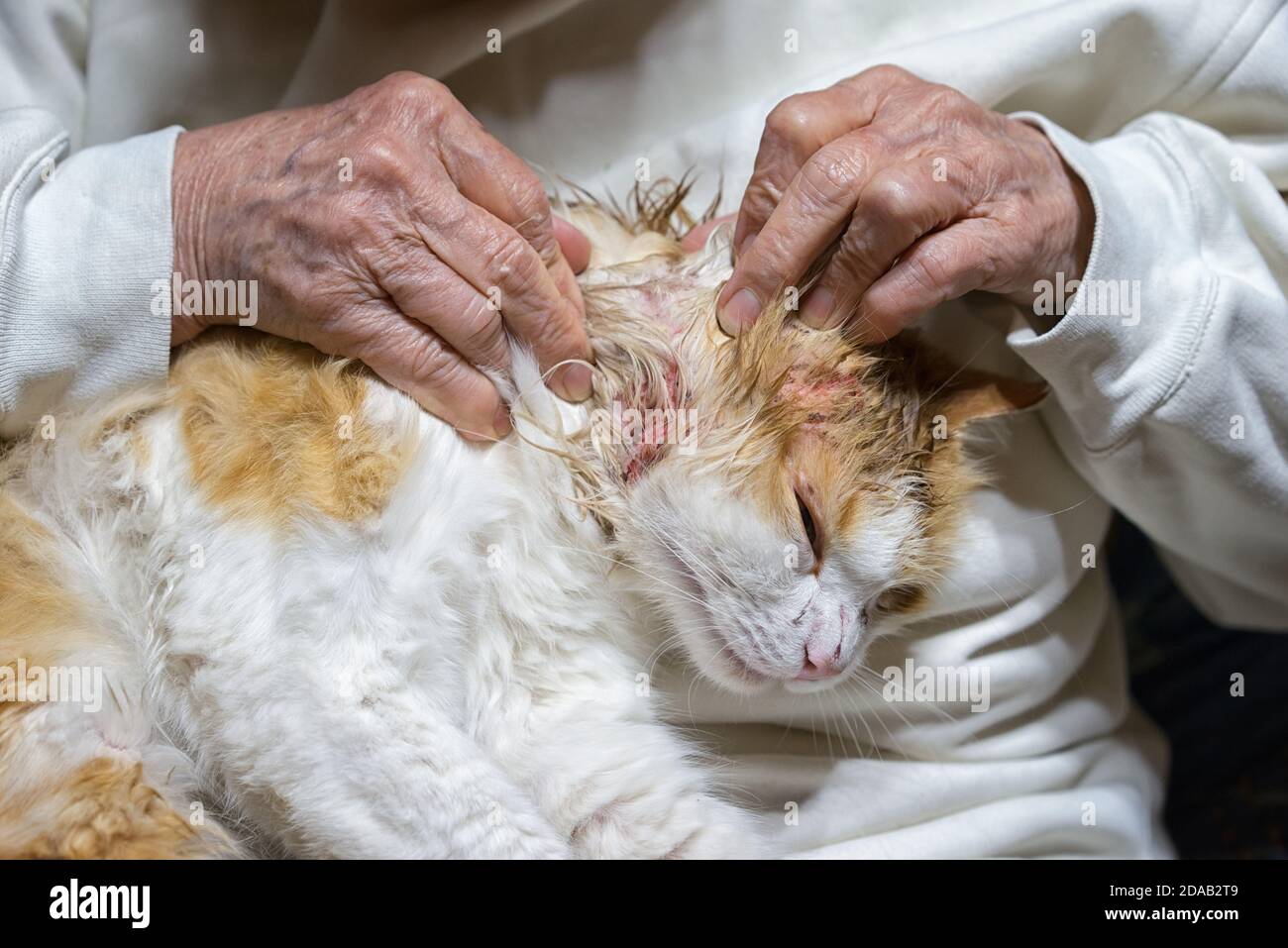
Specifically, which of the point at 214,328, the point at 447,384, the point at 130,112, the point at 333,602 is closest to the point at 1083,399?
the point at 447,384

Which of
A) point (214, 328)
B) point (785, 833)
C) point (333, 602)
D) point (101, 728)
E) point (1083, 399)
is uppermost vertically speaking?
point (214, 328)

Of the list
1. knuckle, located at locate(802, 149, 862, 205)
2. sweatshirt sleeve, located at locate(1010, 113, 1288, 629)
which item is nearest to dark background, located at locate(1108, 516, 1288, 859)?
sweatshirt sleeve, located at locate(1010, 113, 1288, 629)

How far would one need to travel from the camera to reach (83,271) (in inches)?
48.3

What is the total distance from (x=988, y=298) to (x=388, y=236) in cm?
88

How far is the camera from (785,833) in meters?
1.44

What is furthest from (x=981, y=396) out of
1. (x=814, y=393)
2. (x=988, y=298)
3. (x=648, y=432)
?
(x=648, y=432)

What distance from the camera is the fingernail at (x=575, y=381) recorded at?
133cm

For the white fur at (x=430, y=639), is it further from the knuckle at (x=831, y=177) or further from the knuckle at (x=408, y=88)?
the knuckle at (x=408, y=88)

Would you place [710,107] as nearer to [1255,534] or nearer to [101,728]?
[1255,534]

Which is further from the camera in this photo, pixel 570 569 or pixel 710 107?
pixel 710 107

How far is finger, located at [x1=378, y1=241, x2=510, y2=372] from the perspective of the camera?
3.88 feet

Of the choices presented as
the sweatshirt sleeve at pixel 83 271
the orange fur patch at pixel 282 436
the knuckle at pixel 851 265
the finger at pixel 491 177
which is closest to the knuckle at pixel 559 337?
the finger at pixel 491 177

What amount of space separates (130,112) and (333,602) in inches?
37.3

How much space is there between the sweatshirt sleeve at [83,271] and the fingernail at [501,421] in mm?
421
